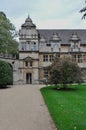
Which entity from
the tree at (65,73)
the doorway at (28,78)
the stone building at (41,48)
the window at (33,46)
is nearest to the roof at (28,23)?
the stone building at (41,48)

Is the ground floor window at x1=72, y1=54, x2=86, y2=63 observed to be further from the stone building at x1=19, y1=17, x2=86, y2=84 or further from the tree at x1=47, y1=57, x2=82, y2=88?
the tree at x1=47, y1=57, x2=82, y2=88

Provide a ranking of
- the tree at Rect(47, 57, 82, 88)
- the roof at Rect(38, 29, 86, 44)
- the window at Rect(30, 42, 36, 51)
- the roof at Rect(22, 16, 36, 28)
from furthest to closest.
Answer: the roof at Rect(38, 29, 86, 44)
the window at Rect(30, 42, 36, 51)
the roof at Rect(22, 16, 36, 28)
the tree at Rect(47, 57, 82, 88)

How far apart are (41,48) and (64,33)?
6.22m

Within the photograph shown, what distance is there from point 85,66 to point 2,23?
2322cm

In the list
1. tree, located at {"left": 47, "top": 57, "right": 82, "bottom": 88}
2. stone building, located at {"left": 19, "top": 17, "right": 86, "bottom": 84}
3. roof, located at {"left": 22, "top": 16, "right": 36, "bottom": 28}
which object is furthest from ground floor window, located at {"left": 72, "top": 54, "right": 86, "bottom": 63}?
tree, located at {"left": 47, "top": 57, "right": 82, "bottom": 88}

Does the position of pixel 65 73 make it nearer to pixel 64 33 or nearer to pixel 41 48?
pixel 41 48

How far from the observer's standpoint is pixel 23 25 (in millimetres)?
52375

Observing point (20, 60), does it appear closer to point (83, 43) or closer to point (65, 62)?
point (83, 43)

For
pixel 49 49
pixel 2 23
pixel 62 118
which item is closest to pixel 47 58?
pixel 49 49

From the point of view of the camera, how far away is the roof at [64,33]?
179 feet

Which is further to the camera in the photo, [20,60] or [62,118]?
[20,60]

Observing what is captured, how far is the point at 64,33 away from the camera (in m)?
56.1

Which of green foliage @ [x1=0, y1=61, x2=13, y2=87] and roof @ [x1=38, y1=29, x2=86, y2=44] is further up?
roof @ [x1=38, y1=29, x2=86, y2=44]

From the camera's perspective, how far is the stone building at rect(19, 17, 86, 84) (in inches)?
2055
